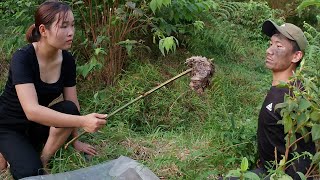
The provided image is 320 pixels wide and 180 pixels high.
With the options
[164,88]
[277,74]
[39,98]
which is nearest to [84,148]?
[39,98]

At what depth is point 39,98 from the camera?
2.89 meters

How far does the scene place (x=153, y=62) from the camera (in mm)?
4309

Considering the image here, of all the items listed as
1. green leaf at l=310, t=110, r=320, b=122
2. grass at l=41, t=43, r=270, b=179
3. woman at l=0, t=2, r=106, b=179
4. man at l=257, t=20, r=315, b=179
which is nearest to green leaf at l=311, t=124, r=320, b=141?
green leaf at l=310, t=110, r=320, b=122

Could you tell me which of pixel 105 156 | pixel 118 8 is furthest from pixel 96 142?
pixel 118 8

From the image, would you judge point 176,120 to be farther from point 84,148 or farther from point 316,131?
point 316,131

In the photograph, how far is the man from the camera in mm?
2463

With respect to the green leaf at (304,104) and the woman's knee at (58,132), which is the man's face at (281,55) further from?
the woman's knee at (58,132)

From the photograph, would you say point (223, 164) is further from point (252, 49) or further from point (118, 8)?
point (252, 49)

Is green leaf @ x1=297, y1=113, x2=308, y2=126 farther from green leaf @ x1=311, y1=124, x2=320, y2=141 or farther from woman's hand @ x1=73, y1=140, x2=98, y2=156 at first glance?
woman's hand @ x1=73, y1=140, x2=98, y2=156

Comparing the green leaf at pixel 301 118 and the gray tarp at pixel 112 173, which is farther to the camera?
the gray tarp at pixel 112 173

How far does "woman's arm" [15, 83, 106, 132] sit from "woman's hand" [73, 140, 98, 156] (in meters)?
0.41

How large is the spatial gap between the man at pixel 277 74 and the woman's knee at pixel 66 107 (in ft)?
3.63

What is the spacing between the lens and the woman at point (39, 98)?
8.73ft

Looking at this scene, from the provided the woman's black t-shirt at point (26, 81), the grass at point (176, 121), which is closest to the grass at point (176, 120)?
the grass at point (176, 121)
